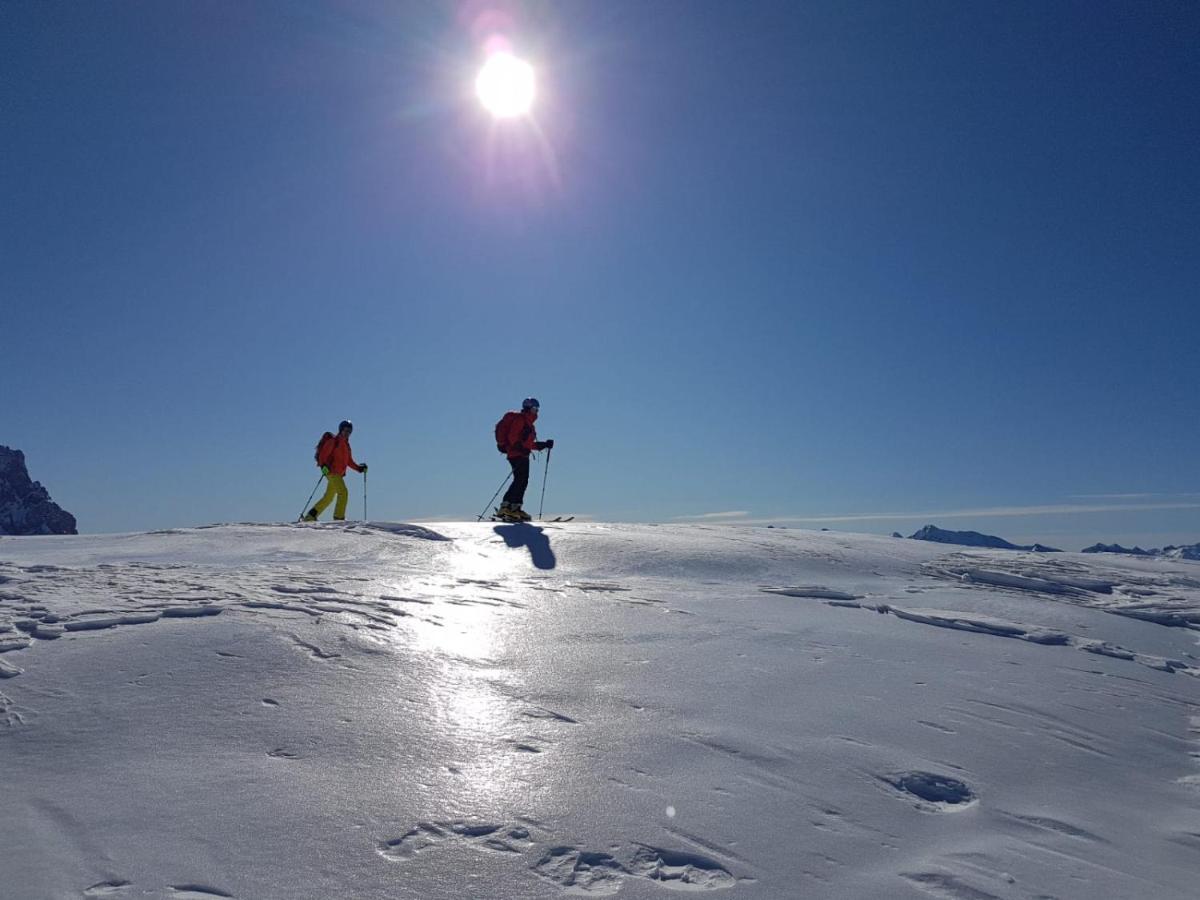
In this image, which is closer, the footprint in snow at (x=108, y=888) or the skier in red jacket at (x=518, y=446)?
the footprint in snow at (x=108, y=888)

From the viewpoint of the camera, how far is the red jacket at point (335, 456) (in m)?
14.1

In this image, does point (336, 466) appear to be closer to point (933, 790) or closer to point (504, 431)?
point (504, 431)

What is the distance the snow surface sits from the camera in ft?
7.56

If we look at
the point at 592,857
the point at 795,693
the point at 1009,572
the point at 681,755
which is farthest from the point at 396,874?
the point at 1009,572

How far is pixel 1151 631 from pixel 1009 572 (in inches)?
89.5

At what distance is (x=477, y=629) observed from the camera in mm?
4906

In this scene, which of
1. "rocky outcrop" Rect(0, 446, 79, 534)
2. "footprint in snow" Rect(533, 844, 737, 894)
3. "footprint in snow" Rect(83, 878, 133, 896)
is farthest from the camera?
"rocky outcrop" Rect(0, 446, 79, 534)

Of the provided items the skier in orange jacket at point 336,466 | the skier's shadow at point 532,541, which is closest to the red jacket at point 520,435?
the skier's shadow at point 532,541

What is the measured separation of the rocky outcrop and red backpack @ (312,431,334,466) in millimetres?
113100

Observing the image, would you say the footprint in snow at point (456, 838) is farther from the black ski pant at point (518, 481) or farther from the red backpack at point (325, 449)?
the red backpack at point (325, 449)

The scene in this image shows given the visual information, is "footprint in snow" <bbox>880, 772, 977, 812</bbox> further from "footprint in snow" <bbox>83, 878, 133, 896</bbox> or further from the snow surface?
"footprint in snow" <bbox>83, 878, 133, 896</bbox>

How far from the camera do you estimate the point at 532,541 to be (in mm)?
8930

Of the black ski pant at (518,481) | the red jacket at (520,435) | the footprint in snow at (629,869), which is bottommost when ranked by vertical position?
the footprint in snow at (629,869)

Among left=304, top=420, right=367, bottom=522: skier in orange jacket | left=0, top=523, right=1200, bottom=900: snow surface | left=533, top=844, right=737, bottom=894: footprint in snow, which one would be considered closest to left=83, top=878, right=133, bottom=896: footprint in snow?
left=0, top=523, right=1200, bottom=900: snow surface
